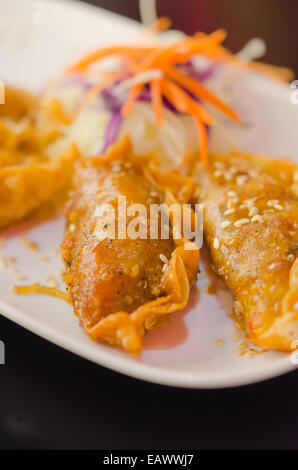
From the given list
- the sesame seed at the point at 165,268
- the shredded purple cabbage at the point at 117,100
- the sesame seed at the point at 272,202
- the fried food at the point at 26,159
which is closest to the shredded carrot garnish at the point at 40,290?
the sesame seed at the point at 165,268

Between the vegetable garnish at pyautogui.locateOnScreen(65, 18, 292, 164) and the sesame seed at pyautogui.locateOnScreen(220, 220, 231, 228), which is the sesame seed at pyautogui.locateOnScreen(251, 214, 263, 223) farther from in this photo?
the vegetable garnish at pyautogui.locateOnScreen(65, 18, 292, 164)

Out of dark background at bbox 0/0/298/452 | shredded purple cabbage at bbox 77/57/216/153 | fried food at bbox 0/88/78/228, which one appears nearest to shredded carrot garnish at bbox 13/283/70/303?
dark background at bbox 0/0/298/452

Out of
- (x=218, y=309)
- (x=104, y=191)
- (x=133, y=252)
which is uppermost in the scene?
(x=104, y=191)

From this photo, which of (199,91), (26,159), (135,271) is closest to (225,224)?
(135,271)

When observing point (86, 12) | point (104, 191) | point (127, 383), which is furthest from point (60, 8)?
point (127, 383)

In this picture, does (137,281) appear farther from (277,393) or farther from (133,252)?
(277,393)

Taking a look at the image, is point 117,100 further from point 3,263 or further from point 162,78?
point 3,263

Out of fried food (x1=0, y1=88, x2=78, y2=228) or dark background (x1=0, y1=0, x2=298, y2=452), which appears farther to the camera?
fried food (x1=0, y1=88, x2=78, y2=228)
